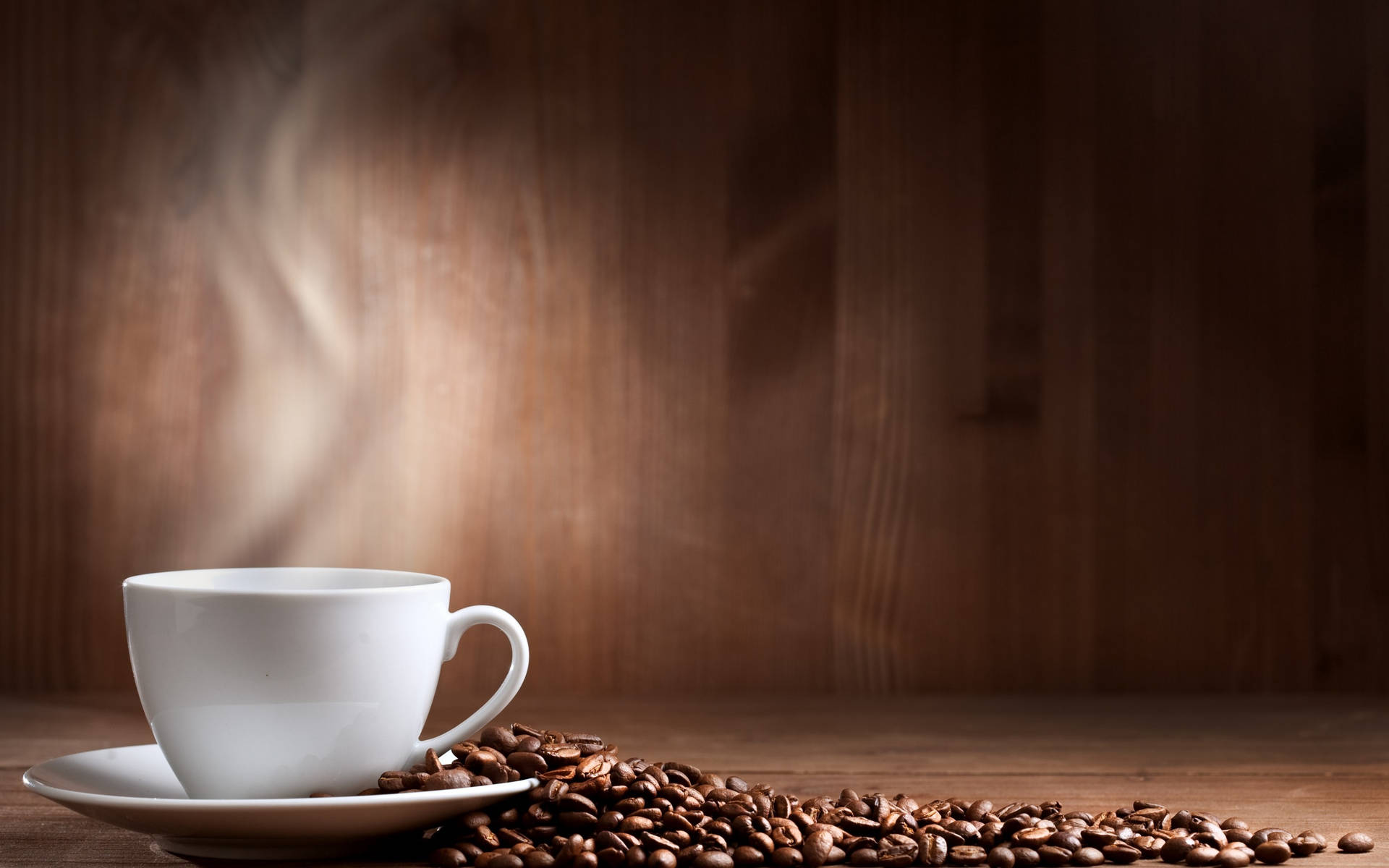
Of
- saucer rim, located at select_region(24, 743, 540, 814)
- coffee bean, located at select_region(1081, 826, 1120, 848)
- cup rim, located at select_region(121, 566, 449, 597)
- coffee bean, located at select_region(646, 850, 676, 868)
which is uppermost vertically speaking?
cup rim, located at select_region(121, 566, 449, 597)

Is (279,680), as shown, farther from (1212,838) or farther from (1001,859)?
(1212,838)

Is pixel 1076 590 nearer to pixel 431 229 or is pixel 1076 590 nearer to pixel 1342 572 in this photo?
pixel 1342 572

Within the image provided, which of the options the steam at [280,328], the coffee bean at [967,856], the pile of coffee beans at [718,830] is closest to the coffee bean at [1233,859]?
the pile of coffee beans at [718,830]

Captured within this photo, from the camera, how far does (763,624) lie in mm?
1192

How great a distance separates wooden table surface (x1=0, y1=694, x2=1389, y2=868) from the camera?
73 centimetres

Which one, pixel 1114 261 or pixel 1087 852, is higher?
pixel 1114 261

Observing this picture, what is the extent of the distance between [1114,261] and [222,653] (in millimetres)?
893

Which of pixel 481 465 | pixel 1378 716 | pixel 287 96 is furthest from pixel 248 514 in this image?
pixel 1378 716

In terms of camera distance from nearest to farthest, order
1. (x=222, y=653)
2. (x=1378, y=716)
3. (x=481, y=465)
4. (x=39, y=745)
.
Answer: (x=222, y=653), (x=39, y=745), (x=1378, y=716), (x=481, y=465)

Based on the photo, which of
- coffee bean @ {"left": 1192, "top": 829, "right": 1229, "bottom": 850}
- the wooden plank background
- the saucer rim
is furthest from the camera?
the wooden plank background

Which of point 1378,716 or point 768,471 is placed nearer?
point 1378,716

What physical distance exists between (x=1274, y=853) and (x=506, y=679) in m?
0.39

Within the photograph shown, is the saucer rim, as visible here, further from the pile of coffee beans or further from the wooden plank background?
the wooden plank background

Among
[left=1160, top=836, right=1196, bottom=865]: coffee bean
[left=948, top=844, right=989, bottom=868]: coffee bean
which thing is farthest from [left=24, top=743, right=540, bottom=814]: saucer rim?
[left=1160, top=836, right=1196, bottom=865]: coffee bean
